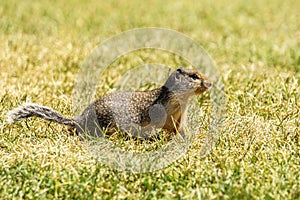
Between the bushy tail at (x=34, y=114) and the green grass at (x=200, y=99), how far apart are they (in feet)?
0.31

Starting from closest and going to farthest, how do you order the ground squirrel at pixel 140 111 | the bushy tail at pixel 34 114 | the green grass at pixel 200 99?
the green grass at pixel 200 99 < the bushy tail at pixel 34 114 < the ground squirrel at pixel 140 111

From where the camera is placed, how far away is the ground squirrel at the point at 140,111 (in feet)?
14.8

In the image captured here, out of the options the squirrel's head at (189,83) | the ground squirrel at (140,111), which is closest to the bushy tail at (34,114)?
the ground squirrel at (140,111)

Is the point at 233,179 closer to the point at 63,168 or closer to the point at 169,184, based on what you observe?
the point at 169,184

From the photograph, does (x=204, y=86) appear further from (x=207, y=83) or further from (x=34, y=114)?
(x=34, y=114)

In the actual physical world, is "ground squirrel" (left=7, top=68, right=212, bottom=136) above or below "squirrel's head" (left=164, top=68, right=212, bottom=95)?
below

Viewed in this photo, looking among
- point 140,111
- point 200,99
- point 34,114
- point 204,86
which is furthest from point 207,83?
point 34,114

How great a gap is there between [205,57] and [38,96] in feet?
7.50

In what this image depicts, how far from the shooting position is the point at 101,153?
3984 mm

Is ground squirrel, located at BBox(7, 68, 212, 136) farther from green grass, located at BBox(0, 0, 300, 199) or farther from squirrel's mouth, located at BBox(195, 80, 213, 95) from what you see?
green grass, located at BBox(0, 0, 300, 199)

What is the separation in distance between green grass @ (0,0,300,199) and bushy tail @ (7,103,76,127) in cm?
9

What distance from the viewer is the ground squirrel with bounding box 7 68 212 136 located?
4516mm

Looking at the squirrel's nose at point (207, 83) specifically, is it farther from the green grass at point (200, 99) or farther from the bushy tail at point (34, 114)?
the bushy tail at point (34, 114)

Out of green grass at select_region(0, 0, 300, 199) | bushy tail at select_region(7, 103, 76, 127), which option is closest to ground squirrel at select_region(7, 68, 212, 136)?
bushy tail at select_region(7, 103, 76, 127)
